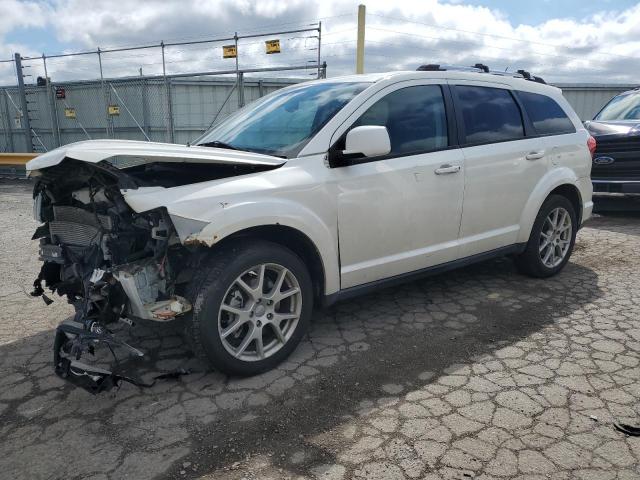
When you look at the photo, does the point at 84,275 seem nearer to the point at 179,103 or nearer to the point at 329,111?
the point at 329,111

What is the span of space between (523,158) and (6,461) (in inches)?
170

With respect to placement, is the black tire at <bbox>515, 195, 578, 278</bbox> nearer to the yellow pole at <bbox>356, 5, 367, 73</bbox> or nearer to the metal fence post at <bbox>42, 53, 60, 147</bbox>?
the yellow pole at <bbox>356, 5, 367, 73</bbox>

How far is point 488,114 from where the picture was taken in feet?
14.7

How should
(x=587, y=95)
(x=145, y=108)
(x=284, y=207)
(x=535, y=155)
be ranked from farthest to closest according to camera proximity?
(x=587, y=95)
(x=145, y=108)
(x=535, y=155)
(x=284, y=207)

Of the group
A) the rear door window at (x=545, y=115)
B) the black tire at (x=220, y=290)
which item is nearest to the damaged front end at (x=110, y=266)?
the black tire at (x=220, y=290)

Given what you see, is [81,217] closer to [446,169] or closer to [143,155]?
[143,155]

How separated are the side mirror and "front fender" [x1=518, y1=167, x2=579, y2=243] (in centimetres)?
203

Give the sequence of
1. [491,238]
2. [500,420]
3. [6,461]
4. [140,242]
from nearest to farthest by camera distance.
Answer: [6,461]
[500,420]
[140,242]
[491,238]

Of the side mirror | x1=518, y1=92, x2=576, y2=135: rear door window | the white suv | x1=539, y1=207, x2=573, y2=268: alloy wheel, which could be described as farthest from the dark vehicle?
the side mirror

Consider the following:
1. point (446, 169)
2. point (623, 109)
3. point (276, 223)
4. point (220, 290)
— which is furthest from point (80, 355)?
point (623, 109)

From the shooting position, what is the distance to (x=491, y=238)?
14.8 ft

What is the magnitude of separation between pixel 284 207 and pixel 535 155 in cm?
272

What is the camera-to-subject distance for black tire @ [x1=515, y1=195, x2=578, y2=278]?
4.88 meters

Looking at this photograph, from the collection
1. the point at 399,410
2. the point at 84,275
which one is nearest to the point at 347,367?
the point at 399,410
